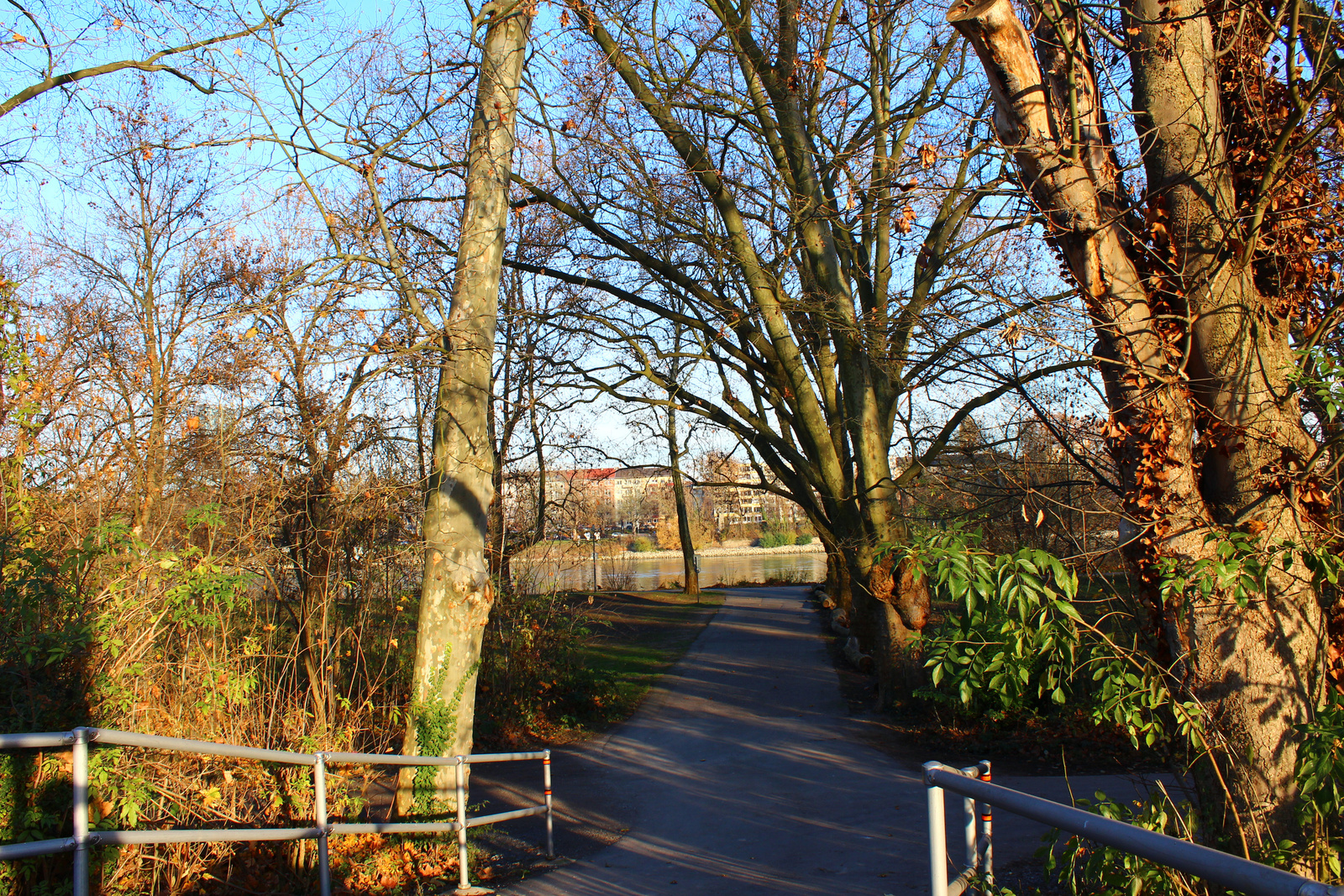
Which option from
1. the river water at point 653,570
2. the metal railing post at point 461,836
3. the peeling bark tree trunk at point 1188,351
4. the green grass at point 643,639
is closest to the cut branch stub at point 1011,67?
the peeling bark tree trunk at point 1188,351

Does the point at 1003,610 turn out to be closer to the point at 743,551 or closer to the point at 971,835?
the point at 971,835

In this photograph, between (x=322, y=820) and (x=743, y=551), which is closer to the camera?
(x=322, y=820)

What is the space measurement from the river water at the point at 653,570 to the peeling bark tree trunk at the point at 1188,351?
33.7ft

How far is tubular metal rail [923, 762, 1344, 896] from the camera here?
5.26 ft

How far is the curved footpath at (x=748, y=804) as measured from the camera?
6.24 meters

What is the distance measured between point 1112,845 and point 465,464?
634 cm

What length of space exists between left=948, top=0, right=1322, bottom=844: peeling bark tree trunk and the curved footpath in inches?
101

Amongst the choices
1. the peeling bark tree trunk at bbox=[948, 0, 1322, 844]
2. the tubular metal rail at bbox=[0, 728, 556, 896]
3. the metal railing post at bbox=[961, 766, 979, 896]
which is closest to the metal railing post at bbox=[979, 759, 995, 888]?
the metal railing post at bbox=[961, 766, 979, 896]

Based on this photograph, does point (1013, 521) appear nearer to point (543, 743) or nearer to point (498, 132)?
point (543, 743)

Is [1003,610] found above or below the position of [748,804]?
above

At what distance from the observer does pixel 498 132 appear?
26.5 feet

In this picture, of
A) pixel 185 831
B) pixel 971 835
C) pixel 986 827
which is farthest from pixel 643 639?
pixel 971 835

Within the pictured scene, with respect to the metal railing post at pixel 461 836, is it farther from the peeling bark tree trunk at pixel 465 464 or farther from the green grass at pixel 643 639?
the green grass at pixel 643 639

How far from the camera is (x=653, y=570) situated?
63500mm
